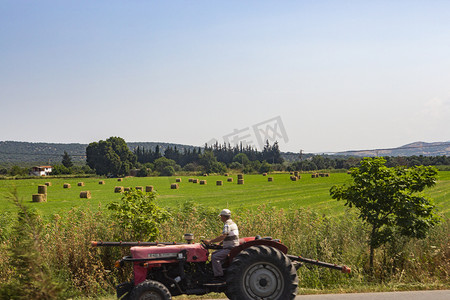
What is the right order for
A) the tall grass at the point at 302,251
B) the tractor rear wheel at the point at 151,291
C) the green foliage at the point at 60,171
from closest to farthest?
1. the tractor rear wheel at the point at 151,291
2. the tall grass at the point at 302,251
3. the green foliage at the point at 60,171

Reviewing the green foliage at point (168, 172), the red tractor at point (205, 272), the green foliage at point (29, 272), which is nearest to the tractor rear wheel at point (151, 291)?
the red tractor at point (205, 272)

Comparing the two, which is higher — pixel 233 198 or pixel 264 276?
pixel 264 276

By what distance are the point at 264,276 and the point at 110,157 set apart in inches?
3677

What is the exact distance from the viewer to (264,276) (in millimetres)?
6180

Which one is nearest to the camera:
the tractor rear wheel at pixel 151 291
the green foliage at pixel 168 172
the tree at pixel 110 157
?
the tractor rear wheel at pixel 151 291

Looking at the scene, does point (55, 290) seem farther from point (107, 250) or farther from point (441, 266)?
point (441, 266)

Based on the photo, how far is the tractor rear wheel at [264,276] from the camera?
6.08 metres

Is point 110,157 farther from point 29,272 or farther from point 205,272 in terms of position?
point 29,272

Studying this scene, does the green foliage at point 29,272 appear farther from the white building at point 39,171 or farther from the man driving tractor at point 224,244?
the white building at point 39,171

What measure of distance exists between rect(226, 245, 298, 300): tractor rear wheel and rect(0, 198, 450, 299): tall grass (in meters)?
2.54

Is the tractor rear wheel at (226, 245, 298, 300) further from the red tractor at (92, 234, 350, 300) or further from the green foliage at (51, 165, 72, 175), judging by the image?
the green foliage at (51, 165, 72, 175)

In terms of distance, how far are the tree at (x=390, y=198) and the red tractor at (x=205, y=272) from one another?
3.50 meters

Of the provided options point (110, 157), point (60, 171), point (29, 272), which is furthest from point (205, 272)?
point (60, 171)

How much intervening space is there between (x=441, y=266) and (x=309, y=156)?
83167mm
